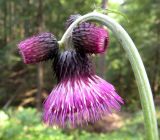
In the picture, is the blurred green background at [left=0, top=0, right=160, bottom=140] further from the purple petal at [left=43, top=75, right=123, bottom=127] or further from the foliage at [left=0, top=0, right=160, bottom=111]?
the purple petal at [left=43, top=75, right=123, bottom=127]

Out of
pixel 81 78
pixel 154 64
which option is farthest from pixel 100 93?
pixel 154 64

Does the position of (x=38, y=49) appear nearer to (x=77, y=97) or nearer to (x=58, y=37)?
(x=77, y=97)

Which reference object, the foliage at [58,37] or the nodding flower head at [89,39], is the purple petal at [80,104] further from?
the foliage at [58,37]

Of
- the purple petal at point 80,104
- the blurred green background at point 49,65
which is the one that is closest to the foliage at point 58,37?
the blurred green background at point 49,65

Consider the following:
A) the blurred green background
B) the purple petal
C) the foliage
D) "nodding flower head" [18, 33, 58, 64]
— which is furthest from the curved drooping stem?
the foliage

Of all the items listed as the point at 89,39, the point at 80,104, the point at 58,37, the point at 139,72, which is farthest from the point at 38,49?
the point at 58,37

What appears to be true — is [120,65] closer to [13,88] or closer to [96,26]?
[13,88]
